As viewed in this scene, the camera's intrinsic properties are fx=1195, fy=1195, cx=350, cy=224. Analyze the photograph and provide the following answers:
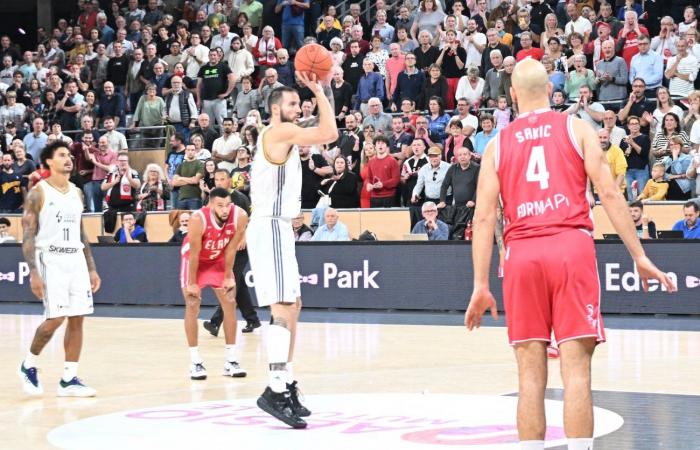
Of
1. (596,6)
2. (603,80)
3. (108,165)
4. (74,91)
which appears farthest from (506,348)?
(74,91)

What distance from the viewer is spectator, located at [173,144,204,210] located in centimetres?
2295

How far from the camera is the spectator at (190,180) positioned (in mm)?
22953

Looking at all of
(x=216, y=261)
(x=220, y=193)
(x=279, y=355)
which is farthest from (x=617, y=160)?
(x=279, y=355)

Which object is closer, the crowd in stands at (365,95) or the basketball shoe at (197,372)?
the basketball shoe at (197,372)

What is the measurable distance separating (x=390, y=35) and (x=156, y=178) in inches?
230

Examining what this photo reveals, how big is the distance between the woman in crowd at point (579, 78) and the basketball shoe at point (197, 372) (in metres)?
11.2

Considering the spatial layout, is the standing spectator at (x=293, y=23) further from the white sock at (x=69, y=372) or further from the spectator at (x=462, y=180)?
the white sock at (x=69, y=372)

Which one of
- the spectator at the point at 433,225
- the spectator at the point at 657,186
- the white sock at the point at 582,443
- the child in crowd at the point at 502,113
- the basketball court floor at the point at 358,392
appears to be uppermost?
the child in crowd at the point at 502,113

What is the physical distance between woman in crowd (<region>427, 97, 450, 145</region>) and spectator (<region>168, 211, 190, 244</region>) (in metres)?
4.69

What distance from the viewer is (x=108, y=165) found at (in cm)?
2519

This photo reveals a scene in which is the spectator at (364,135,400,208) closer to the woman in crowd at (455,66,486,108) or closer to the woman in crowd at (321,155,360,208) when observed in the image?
the woman in crowd at (321,155,360,208)

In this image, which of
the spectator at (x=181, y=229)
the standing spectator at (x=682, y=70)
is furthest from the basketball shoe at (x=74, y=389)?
the standing spectator at (x=682, y=70)

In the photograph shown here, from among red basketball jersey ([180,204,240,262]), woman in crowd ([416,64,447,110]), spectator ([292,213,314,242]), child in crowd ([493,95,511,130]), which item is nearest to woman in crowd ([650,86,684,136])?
child in crowd ([493,95,511,130])

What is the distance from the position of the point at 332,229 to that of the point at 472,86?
4269 millimetres
